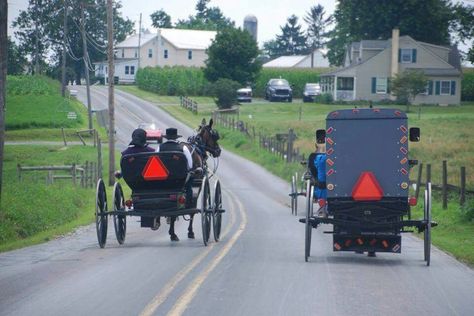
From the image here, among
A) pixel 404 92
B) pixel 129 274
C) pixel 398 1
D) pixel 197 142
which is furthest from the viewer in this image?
Result: pixel 398 1

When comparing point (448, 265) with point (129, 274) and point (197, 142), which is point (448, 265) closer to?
point (129, 274)

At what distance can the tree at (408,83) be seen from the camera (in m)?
89.1

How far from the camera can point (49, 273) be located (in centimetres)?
1380

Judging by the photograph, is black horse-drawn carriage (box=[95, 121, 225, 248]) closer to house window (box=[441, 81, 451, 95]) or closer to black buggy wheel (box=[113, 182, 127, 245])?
black buggy wheel (box=[113, 182, 127, 245])

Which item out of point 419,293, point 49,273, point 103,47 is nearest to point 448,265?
point 419,293

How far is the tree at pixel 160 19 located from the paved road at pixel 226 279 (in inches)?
6906

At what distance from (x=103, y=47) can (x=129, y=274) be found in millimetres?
110936

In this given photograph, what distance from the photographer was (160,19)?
195 metres

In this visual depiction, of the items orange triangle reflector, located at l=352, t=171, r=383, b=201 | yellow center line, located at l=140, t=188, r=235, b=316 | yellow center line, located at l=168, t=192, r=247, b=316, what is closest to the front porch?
yellow center line, located at l=168, t=192, r=247, b=316

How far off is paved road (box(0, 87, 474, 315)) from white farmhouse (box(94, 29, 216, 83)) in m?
122

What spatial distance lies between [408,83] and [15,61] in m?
44.0

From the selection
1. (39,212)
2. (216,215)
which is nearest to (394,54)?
(39,212)

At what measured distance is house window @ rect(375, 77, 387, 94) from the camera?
9700 centimetres

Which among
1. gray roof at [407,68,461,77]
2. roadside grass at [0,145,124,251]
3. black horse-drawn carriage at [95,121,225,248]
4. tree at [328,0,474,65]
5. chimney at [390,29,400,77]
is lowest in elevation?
roadside grass at [0,145,124,251]
